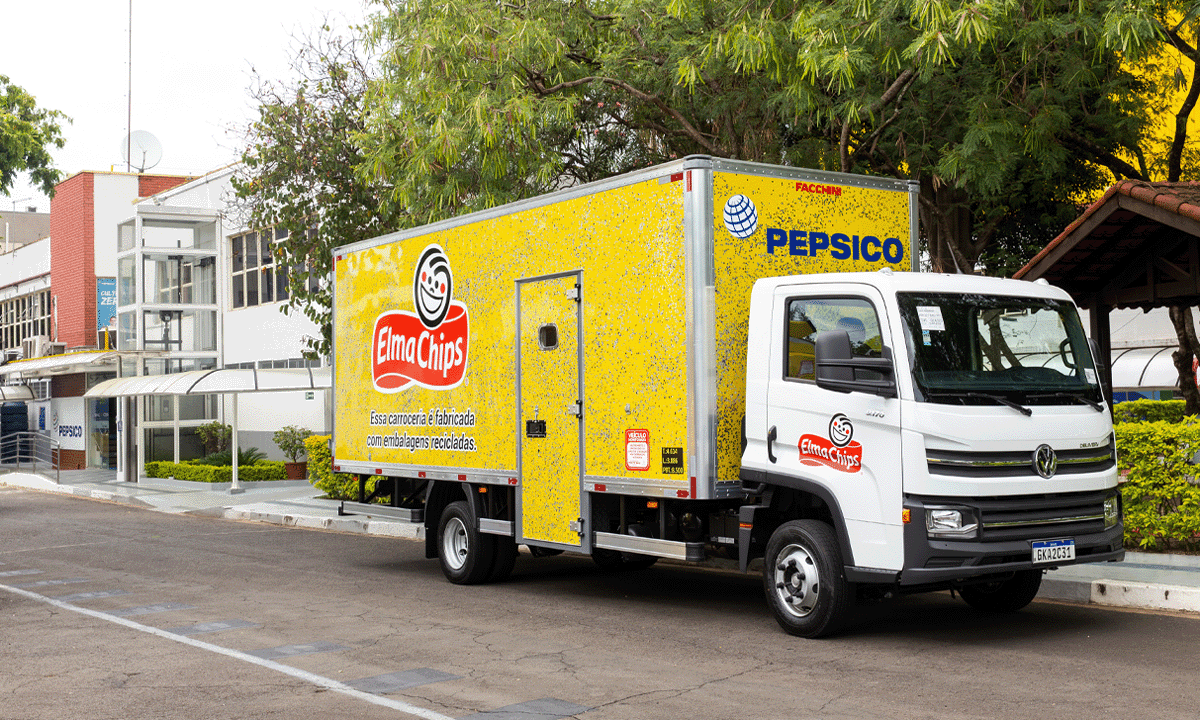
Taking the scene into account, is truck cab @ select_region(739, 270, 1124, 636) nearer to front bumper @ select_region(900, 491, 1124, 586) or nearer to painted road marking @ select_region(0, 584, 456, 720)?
front bumper @ select_region(900, 491, 1124, 586)

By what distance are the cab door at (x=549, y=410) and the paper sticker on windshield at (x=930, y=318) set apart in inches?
117

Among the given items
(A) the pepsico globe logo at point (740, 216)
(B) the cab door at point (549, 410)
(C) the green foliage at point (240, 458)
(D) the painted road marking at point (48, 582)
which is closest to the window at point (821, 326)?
(A) the pepsico globe logo at point (740, 216)

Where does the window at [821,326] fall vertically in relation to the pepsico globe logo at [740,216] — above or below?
below

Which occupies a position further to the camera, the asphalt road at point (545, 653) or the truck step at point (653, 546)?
the truck step at point (653, 546)

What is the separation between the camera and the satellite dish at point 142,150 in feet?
130

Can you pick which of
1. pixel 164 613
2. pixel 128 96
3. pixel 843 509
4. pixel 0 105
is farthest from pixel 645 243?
pixel 128 96

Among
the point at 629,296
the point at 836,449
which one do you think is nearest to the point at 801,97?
the point at 629,296

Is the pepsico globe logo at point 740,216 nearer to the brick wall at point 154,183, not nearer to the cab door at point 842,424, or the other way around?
the cab door at point 842,424

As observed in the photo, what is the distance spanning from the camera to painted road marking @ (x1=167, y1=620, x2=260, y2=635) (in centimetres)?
925

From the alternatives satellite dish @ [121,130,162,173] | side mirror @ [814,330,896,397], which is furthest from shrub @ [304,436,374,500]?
satellite dish @ [121,130,162,173]

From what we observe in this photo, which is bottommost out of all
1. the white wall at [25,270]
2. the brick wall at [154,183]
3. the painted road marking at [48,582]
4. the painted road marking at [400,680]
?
the painted road marking at [48,582]

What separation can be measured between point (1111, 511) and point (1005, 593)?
1281mm

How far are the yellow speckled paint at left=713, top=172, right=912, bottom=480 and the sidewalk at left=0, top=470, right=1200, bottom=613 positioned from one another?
9.94ft

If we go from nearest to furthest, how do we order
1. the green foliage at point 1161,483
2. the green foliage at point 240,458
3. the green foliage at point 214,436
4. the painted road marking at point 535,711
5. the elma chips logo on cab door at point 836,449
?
the painted road marking at point 535,711 < the elma chips logo on cab door at point 836,449 < the green foliage at point 1161,483 < the green foliage at point 240,458 < the green foliage at point 214,436
